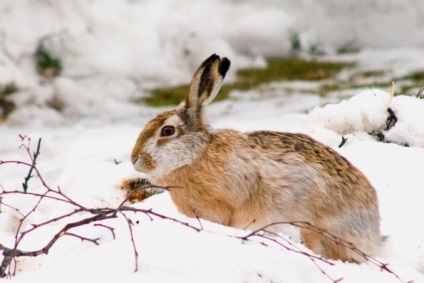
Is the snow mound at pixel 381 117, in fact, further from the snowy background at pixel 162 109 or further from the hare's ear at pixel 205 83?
the hare's ear at pixel 205 83

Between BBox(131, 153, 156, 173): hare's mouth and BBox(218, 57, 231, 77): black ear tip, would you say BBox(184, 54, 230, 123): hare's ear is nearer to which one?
BBox(218, 57, 231, 77): black ear tip

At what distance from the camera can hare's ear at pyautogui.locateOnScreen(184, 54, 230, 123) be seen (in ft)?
11.8

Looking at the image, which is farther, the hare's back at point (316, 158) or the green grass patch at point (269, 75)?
the green grass patch at point (269, 75)

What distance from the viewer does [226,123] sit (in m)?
6.95

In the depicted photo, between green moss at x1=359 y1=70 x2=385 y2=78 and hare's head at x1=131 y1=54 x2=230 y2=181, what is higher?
hare's head at x1=131 y1=54 x2=230 y2=181

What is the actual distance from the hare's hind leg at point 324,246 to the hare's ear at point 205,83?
68 cm

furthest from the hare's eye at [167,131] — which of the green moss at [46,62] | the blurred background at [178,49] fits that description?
the green moss at [46,62]

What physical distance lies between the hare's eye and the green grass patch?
4273mm

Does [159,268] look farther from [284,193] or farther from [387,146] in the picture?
[387,146]

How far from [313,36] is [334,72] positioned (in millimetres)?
1150

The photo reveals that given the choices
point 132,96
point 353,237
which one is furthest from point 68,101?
point 353,237

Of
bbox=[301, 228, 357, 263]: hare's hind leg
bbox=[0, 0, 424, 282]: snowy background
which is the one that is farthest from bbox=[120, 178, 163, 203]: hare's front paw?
bbox=[301, 228, 357, 263]: hare's hind leg

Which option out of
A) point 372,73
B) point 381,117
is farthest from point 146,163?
point 372,73

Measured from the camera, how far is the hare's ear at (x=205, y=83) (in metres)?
3.58
